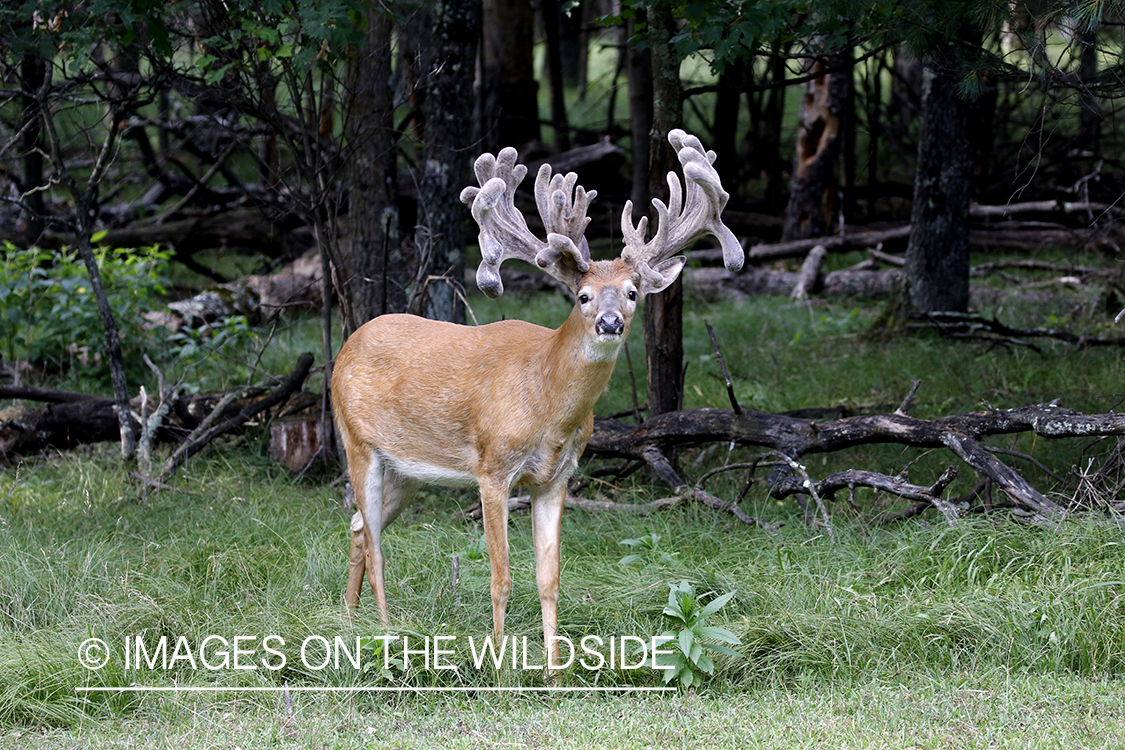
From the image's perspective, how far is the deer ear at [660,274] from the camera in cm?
425

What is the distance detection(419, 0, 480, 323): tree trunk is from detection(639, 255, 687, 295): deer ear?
3.28 m

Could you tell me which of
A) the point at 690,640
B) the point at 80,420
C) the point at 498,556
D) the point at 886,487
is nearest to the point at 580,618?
the point at 498,556

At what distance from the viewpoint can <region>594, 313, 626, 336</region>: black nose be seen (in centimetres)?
398

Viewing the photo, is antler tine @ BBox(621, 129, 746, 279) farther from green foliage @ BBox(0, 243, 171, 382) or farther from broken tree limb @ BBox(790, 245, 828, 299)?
broken tree limb @ BBox(790, 245, 828, 299)

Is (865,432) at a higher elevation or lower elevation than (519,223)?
lower

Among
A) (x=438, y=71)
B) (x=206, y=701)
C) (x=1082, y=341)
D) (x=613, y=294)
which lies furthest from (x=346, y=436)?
(x=1082, y=341)

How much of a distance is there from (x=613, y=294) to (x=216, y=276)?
895 centimetres

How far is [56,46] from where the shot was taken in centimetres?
632

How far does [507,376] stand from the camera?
15.0 ft

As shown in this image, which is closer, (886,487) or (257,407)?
(886,487)

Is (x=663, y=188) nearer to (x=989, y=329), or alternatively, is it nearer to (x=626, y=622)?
(x=626, y=622)

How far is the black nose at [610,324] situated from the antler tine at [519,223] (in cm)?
29

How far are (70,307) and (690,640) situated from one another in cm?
653

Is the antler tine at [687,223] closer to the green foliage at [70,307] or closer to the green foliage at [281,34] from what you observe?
the green foliage at [281,34]
